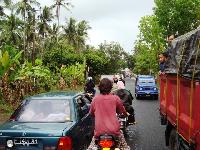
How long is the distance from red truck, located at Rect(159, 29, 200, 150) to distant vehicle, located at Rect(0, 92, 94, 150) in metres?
1.96

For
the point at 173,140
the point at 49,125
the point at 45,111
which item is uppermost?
the point at 45,111

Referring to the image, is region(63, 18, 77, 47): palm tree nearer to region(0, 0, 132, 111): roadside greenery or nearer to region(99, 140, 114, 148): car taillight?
region(0, 0, 132, 111): roadside greenery

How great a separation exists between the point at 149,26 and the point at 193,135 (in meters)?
70.5

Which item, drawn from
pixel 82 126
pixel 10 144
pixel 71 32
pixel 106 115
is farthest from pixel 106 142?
pixel 71 32

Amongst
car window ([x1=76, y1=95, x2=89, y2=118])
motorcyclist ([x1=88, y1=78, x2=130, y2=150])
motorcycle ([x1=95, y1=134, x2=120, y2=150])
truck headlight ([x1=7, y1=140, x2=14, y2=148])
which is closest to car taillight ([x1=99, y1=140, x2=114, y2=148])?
motorcycle ([x1=95, y1=134, x2=120, y2=150])

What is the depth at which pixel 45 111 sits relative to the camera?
33.1ft

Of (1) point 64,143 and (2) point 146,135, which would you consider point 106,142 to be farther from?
(2) point 146,135

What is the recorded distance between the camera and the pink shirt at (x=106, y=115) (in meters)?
7.61

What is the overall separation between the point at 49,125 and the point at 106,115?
206 cm

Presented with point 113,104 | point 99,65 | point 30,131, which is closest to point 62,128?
point 30,131

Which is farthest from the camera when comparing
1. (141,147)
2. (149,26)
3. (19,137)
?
(149,26)

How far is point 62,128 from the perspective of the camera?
9109 millimetres

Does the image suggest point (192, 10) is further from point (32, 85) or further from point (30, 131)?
point (30, 131)

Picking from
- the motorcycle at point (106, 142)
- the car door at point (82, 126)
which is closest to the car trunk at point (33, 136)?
the car door at point (82, 126)
